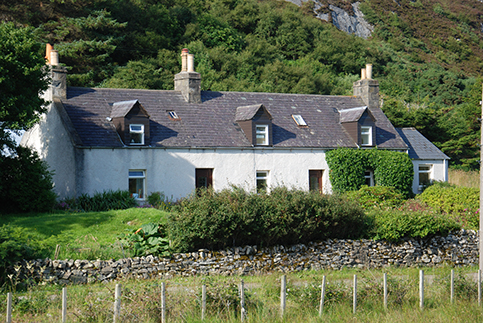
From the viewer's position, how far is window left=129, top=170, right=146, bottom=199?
26000 mm

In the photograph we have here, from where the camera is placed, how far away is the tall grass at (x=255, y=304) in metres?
11.9

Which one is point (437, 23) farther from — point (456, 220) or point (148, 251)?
point (148, 251)

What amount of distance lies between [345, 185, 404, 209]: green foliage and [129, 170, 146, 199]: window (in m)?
10.5

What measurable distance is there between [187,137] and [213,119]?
2.48m

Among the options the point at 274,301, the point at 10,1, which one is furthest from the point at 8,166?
the point at 10,1

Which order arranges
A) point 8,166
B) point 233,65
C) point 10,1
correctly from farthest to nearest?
1. point 233,65
2. point 10,1
3. point 8,166

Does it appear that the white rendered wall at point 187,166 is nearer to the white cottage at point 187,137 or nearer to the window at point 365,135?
the white cottage at point 187,137

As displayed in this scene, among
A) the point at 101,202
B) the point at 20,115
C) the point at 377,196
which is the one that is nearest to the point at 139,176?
the point at 101,202

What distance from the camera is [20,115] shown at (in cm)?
2084

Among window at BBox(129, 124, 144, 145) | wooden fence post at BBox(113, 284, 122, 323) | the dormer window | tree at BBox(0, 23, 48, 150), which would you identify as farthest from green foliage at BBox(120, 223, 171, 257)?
the dormer window

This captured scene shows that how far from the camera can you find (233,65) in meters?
55.0

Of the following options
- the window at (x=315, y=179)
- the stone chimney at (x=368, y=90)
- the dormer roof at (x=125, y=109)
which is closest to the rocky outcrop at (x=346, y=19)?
the stone chimney at (x=368, y=90)

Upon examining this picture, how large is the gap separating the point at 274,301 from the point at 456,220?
1402 cm

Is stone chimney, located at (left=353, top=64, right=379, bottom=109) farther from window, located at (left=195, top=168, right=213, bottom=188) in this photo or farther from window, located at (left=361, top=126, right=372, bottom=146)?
window, located at (left=195, top=168, right=213, bottom=188)
